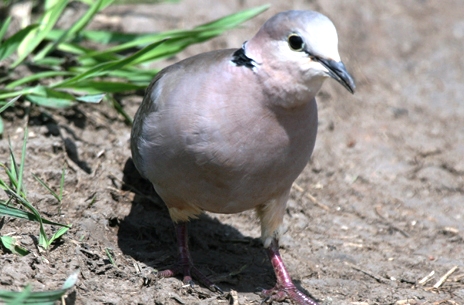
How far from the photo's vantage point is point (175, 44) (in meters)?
5.65

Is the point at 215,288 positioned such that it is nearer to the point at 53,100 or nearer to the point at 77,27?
the point at 53,100

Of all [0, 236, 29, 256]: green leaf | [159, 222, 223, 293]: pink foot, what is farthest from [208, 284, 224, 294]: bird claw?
[0, 236, 29, 256]: green leaf

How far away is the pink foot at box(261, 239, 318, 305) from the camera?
4.25 m

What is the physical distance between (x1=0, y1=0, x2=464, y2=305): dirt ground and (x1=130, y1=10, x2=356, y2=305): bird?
482 millimetres

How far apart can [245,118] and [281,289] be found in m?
1.19

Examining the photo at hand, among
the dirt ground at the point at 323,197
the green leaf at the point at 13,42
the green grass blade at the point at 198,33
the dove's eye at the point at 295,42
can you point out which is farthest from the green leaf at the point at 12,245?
the green grass blade at the point at 198,33

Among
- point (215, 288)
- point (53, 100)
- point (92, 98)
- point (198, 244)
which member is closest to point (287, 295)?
point (215, 288)

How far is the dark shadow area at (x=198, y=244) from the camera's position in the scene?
454cm

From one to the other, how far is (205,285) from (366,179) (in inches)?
84.6

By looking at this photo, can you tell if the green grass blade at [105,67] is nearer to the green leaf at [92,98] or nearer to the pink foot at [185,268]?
the green leaf at [92,98]

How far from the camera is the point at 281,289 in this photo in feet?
14.2

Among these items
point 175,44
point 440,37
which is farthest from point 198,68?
point 440,37

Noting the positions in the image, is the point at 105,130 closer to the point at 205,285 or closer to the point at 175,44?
the point at 175,44

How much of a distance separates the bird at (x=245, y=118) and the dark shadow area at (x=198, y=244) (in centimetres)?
30
